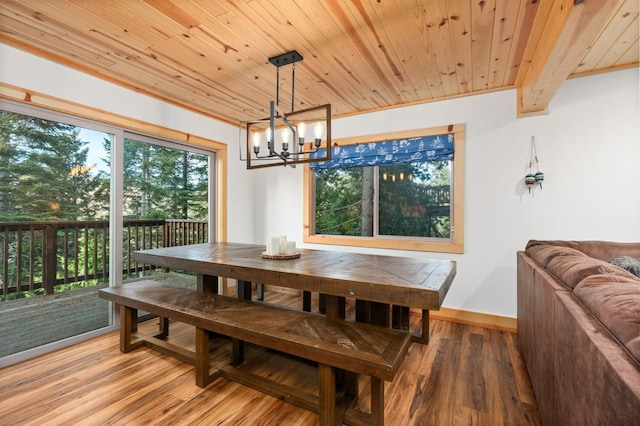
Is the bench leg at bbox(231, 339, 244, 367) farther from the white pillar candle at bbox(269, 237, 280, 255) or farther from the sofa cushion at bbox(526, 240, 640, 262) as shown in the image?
the sofa cushion at bbox(526, 240, 640, 262)

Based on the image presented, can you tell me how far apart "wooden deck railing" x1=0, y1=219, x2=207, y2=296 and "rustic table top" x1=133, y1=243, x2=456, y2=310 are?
24.0 inches

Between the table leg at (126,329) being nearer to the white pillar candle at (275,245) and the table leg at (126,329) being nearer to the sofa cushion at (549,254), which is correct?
the white pillar candle at (275,245)

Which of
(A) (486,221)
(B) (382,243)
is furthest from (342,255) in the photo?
(A) (486,221)

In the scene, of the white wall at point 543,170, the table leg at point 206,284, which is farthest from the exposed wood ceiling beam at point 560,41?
the table leg at point 206,284

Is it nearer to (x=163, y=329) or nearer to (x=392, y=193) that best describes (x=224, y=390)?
(x=163, y=329)

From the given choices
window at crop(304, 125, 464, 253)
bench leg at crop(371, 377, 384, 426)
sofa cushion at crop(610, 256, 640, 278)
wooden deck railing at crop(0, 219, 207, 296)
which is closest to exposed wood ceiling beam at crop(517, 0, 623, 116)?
window at crop(304, 125, 464, 253)

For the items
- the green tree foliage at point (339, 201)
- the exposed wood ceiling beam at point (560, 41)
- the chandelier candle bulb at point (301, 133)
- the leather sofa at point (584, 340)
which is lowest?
the leather sofa at point (584, 340)

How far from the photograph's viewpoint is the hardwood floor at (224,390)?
164cm

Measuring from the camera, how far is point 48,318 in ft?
8.38

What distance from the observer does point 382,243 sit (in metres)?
3.49

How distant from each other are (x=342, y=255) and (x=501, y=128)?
2131 millimetres

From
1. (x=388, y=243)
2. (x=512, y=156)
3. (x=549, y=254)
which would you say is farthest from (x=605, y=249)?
(x=388, y=243)

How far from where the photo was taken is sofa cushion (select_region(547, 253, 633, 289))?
1.21 m

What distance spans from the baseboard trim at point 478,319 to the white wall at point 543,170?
0.06 meters
